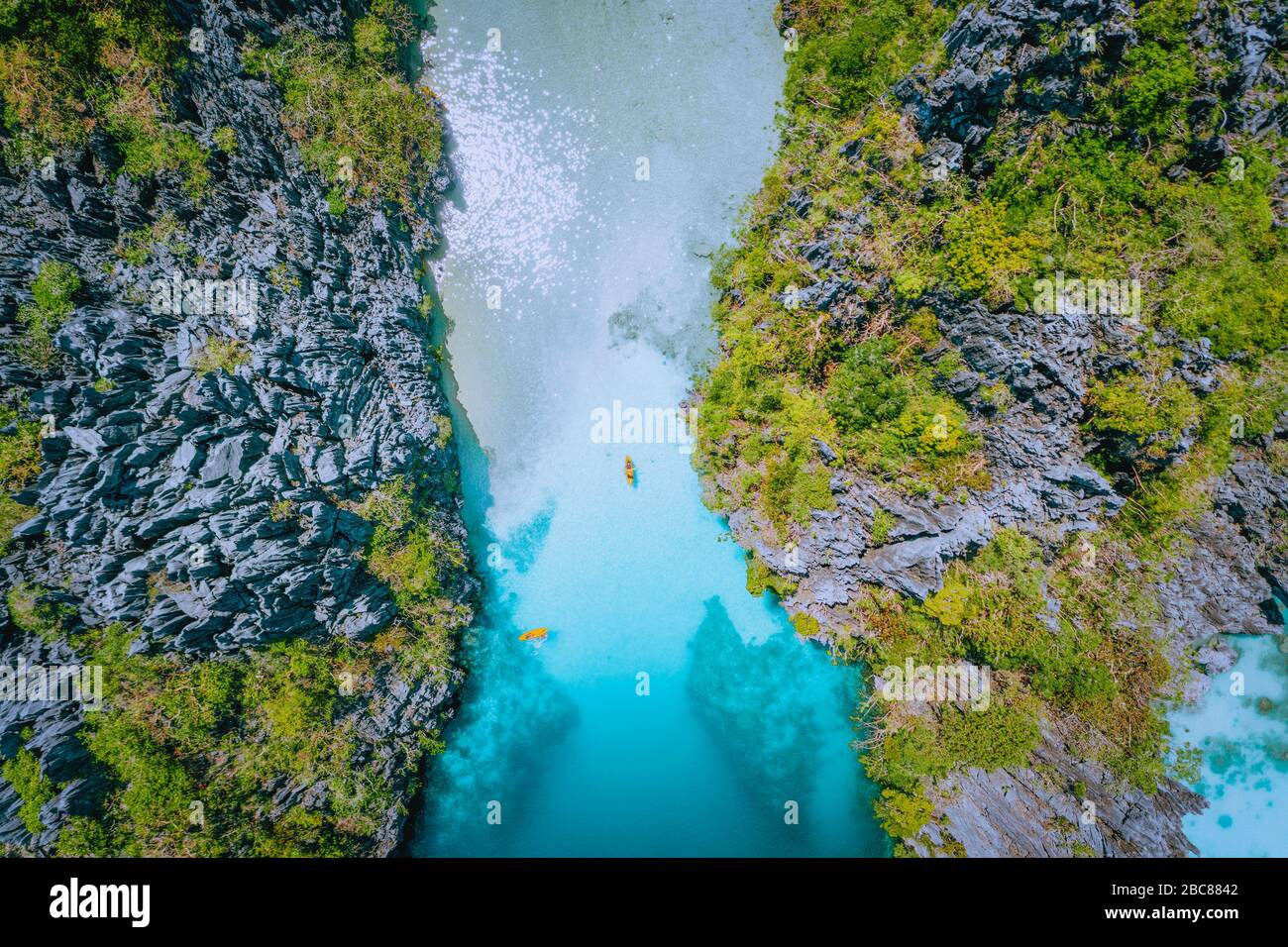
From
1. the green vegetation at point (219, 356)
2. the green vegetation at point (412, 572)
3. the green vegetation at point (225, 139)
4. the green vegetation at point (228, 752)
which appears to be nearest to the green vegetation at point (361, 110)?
the green vegetation at point (225, 139)

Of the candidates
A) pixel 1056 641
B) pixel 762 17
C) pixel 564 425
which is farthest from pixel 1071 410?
pixel 762 17

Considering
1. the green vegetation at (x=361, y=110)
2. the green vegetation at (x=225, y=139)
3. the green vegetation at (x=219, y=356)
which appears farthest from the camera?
the green vegetation at (x=361, y=110)

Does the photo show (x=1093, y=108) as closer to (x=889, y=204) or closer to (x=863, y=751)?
(x=889, y=204)

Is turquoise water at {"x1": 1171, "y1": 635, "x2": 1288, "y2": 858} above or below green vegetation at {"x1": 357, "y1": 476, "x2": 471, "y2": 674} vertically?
below

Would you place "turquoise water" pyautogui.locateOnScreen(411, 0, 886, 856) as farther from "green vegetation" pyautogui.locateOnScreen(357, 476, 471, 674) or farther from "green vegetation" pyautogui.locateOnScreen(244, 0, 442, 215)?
"green vegetation" pyautogui.locateOnScreen(357, 476, 471, 674)

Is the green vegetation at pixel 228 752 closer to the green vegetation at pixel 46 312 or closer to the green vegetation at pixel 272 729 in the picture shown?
the green vegetation at pixel 272 729

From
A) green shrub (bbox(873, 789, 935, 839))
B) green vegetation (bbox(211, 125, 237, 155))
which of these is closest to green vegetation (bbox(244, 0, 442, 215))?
green vegetation (bbox(211, 125, 237, 155))
